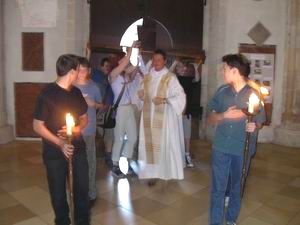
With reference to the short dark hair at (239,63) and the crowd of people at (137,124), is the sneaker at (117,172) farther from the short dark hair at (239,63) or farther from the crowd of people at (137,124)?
the short dark hair at (239,63)

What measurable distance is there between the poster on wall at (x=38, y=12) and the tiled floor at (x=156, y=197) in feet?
8.24

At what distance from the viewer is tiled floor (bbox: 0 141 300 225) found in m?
3.51

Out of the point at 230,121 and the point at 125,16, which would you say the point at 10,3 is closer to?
the point at 125,16

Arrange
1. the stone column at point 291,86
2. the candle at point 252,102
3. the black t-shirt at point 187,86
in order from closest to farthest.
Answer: the candle at point 252,102 < the black t-shirt at point 187,86 < the stone column at point 291,86

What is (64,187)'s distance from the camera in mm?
2695

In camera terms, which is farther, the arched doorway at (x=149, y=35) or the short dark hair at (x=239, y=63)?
the arched doorway at (x=149, y=35)

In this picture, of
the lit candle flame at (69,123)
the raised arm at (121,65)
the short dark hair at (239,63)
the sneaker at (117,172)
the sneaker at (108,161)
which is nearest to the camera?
the lit candle flame at (69,123)

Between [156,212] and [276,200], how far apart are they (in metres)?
1.38

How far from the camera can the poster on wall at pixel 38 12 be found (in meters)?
6.59

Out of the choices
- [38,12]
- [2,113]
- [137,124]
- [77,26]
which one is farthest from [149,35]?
[2,113]

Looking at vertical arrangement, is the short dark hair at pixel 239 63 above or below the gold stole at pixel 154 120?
above

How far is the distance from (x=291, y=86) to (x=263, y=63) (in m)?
0.67

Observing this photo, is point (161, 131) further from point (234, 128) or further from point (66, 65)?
point (66, 65)

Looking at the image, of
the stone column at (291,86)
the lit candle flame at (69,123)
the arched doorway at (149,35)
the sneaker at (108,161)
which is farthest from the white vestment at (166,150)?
the stone column at (291,86)
